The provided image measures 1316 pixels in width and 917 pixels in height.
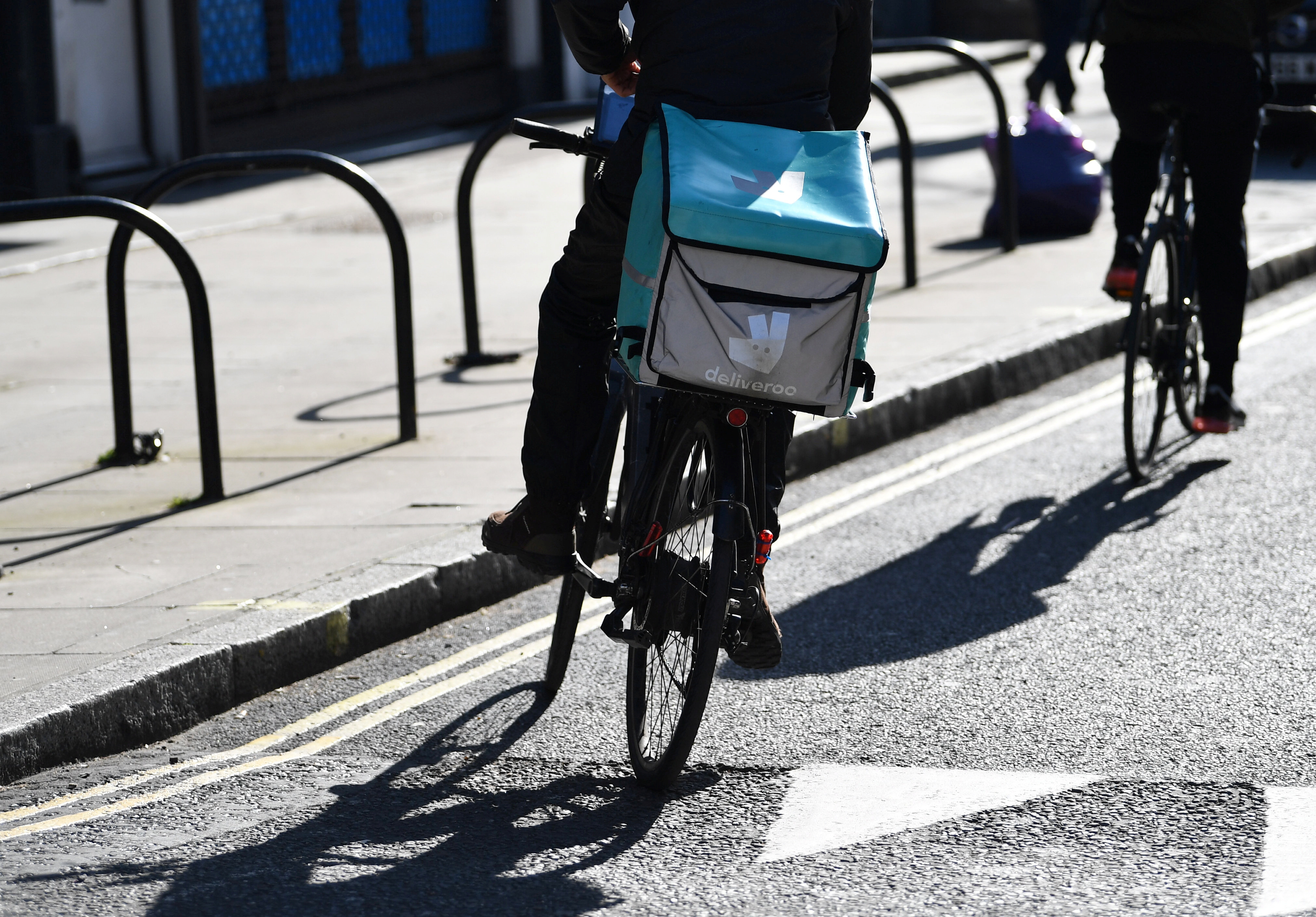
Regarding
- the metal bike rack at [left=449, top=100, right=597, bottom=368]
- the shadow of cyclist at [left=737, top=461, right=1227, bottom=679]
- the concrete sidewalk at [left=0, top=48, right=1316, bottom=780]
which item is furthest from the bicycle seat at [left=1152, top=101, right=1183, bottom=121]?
the metal bike rack at [left=449, top=100, right=597, bottom=368]

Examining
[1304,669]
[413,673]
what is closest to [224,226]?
[413,673]

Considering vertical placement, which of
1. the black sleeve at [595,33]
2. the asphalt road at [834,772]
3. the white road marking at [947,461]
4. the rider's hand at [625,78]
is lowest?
the white road marking at [947,461]

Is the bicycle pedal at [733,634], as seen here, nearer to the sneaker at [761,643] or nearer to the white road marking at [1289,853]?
the sneaker at [761,643]

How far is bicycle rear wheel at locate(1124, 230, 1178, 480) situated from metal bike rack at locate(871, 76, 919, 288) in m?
3.04

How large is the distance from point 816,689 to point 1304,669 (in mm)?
1177

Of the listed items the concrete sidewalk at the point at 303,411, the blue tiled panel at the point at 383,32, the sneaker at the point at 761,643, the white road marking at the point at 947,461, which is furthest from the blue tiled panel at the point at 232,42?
the sneaker at the point at 761,643

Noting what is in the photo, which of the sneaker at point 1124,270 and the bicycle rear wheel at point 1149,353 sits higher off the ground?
the sneaker at point 1124,270

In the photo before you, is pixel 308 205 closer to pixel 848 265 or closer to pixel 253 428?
pixel 253 428

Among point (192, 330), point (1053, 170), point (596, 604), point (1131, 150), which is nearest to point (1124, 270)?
point (1131, 150)

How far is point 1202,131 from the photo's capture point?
6367mm

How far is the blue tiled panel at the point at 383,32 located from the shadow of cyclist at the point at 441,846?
13760 millimetres

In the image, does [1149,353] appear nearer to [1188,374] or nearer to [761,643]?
[1188,374]

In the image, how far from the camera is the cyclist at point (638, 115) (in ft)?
12.8

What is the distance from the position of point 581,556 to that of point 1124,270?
2750mm
